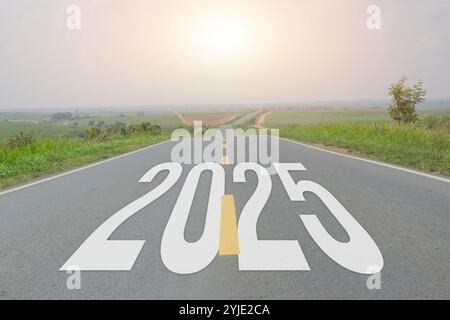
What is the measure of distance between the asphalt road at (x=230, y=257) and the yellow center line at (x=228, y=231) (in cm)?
15

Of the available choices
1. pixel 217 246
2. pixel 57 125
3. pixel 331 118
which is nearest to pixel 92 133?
pixel 217 246

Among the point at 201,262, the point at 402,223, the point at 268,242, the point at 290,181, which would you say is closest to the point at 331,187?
the point at 290,181

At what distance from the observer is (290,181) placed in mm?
7547

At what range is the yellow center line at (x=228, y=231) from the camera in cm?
378

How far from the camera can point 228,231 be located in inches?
172

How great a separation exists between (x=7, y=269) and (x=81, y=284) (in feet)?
2.94

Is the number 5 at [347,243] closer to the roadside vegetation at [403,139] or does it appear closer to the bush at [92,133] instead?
the roadside vegetation at [403,139]

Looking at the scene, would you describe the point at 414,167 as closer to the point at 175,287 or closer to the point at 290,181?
the point at 290,181

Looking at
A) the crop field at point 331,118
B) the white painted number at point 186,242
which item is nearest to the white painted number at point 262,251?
the white painted number at point 186,242

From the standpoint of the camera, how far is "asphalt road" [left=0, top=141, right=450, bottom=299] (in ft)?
9.53

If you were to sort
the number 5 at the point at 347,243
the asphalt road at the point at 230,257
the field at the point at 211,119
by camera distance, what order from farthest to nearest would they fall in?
the field at the point at 211,119
the number 5 at the point at 347,243
the asphalt road at the point at 230,257

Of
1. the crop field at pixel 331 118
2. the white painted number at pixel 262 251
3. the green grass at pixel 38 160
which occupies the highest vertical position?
the crop field at pixel 331 118

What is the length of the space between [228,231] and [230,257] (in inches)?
30.9

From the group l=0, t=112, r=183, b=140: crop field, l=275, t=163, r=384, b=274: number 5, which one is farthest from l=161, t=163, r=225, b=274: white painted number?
l=0, t=112, r=183, b=140: crop field
